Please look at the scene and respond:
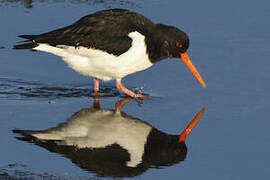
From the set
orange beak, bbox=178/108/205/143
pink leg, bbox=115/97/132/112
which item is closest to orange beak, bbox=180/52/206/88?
orange beak, bbox=178/108/205/143

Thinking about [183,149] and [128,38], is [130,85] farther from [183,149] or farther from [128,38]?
[183,149]

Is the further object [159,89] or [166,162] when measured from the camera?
[159,89]

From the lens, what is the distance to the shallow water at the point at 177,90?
5891mm

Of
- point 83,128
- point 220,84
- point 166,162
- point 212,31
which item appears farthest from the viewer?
point 212,31

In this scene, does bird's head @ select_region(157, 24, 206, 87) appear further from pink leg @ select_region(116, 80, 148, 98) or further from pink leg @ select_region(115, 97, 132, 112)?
pink leg @ select_region(115, 97, 132, 112)

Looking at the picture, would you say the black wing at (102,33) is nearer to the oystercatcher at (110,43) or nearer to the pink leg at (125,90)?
the oystercatcher at (110,43)

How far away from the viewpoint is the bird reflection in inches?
227

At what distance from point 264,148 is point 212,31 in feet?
13.6

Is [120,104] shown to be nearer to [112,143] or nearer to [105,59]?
[105,59]

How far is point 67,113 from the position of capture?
717cm

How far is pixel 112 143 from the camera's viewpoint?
20.6 feet

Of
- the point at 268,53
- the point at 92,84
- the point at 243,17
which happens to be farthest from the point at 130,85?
the point at 243,17

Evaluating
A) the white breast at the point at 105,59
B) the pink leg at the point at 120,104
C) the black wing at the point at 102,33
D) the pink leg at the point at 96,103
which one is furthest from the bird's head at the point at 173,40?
the pink leg at the point at 96,103

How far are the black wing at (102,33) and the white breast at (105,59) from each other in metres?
0.07
